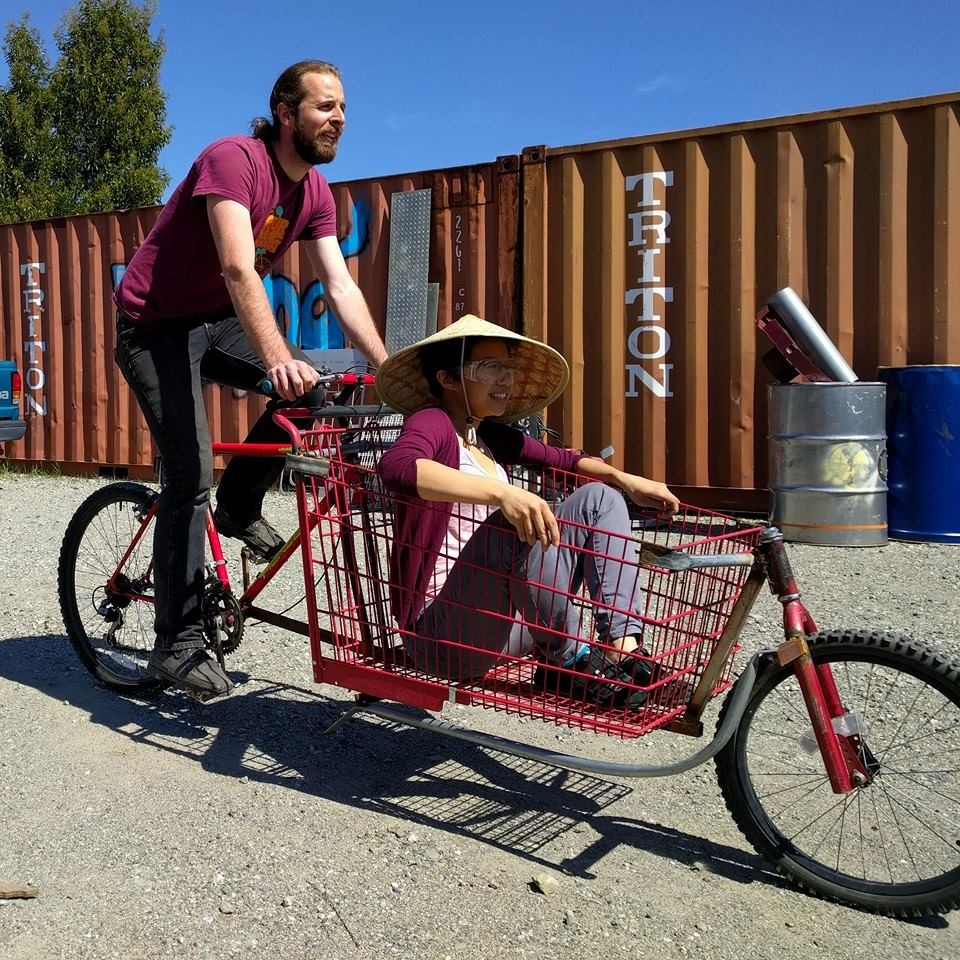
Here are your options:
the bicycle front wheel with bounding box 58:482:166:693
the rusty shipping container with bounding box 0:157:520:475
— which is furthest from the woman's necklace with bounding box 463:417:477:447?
the rusty shipping container with bounding box 0:157:520:475

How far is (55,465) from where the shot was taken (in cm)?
1136

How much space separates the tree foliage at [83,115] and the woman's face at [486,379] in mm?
23200

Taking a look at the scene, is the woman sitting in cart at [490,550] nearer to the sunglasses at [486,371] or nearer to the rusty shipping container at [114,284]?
the sunglasses at [486,371]

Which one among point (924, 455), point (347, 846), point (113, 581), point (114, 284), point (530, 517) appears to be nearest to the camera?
point (530, 517)

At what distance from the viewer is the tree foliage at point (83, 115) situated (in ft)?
76.5

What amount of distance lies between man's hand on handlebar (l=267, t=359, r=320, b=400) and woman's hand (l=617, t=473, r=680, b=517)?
3.06 ft

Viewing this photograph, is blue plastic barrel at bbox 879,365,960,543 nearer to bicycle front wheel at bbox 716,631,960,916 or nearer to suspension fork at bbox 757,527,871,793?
bicycle front wheel at bbox 716,631,960,916

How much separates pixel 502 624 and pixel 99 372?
9635 mm

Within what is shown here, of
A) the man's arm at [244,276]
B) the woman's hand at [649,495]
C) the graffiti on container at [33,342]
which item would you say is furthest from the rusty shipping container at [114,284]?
the woman's hand at [649,495]

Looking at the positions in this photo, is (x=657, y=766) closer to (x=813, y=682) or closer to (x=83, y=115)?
(x=813, y=682)

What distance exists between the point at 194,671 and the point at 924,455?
204 inches

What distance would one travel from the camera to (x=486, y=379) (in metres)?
2.76

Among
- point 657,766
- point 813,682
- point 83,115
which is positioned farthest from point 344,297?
point 83,115

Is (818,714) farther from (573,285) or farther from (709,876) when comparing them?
(573,285)
